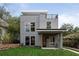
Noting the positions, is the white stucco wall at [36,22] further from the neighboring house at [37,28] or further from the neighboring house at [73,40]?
the neighboring house at [73,40]

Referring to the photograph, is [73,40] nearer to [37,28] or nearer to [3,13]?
[37,28]

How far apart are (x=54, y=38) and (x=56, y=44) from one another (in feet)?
4.46

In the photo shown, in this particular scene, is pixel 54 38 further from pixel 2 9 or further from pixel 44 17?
pixel 2 9

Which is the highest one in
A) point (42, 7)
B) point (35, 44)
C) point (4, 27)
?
point (42, 7)

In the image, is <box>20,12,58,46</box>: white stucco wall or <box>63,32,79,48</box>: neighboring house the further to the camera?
<box>20,12,58,46</box>: white stucco wall

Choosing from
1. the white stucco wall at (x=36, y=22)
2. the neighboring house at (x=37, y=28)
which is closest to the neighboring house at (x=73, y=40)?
the neighboring house at (x=37, y=28)

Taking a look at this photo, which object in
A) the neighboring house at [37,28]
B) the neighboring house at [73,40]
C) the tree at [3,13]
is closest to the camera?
the neighboring house at [73,40]

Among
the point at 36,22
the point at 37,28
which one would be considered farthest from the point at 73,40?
the point at 36,22

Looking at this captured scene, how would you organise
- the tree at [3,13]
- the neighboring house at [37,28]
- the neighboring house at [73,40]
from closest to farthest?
1. the neighboring house at [73,40]
2. the neighboring house at [37,28]
3. the tree at [3,13]

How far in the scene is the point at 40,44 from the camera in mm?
25141

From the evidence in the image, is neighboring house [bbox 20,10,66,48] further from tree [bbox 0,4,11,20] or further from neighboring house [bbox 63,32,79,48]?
tree [bbox 0,4,11,20]

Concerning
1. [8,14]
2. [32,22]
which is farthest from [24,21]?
[8,14]

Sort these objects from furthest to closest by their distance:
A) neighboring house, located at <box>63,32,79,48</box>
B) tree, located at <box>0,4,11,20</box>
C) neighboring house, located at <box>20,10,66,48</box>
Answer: tree, located at <box>0,4,11,20</box>
neighboring house, located at <box>20,10,66,48</box>
neighboring house, located at <box>63,32,79,48</box>

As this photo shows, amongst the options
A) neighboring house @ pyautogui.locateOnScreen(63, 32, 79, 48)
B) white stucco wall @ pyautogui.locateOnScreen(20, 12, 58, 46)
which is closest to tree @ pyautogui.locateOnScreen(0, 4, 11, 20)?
white stucco wall @ pyautogui.locateOnScreen(20, 12, 58, 46)
